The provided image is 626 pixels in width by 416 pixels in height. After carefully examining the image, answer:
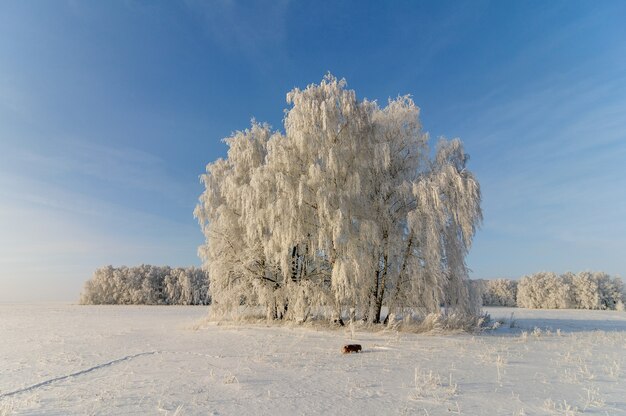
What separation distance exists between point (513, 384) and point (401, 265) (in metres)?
9.84

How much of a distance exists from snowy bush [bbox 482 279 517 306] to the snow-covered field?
199 ft

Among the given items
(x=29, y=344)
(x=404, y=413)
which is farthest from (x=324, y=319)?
(x=404, y=413)

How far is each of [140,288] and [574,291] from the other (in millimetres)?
67942

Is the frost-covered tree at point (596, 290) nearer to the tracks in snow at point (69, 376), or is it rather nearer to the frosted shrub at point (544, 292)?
the frosted shrub at point (544, 292)

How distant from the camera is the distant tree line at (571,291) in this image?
53.5 m

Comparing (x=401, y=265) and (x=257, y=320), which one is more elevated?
(x=401, y=265)

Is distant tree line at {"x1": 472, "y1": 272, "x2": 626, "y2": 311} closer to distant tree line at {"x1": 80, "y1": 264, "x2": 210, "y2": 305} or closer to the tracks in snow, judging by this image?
distant tree line at {"x1": 80, "y1": 264, "x2": 210, "y2": 305}

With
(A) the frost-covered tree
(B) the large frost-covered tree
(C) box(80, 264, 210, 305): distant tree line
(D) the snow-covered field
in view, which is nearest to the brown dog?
(D) the snow-covered field

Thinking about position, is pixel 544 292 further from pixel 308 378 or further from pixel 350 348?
pixel 308 378

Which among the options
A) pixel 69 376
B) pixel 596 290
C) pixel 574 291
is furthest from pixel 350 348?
pixel 596 290

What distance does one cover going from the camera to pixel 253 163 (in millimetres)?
21656

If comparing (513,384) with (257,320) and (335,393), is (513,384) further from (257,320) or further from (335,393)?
(257,320)

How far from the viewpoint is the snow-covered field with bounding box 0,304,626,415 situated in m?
5.40

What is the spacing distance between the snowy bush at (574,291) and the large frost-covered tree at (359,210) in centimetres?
4792
